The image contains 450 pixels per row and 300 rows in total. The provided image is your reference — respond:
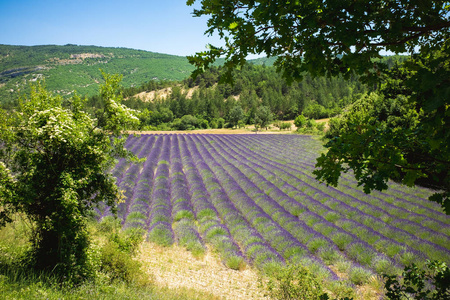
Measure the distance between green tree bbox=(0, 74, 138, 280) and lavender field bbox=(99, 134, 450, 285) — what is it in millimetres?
2960

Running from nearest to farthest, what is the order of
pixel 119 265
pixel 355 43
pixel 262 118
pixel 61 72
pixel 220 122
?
pixel 355 43 → pixel 119 265 → pixel 262 118 → pixel 220 122 → pixel 61 72

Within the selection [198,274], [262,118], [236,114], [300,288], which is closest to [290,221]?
[198,274]

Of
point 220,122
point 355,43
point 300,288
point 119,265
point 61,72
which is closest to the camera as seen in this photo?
point 355,43

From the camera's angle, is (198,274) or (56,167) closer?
(56,167)

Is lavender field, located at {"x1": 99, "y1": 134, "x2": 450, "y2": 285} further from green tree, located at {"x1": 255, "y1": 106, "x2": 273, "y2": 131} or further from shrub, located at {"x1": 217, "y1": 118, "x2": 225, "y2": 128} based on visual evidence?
shrub, located at {"x1": 217, "y1": 118, "x2": 225, "y2": 128}

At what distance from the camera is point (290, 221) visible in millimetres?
7973

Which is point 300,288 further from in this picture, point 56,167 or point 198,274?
point 56,167

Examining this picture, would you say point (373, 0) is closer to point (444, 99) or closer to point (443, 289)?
point (444, 99)

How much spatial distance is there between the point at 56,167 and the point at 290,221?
664 centimetres

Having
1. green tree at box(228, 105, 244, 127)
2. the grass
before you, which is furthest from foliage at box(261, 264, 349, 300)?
green tree at box(228, 105, 244, 127)

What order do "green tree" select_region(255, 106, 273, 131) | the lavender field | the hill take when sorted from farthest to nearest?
the hill
"green tree" select_region(255, 106, 273, 131)
the lavender field

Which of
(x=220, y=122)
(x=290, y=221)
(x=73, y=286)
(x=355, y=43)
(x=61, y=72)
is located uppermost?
Answer: (x=61, y=72)

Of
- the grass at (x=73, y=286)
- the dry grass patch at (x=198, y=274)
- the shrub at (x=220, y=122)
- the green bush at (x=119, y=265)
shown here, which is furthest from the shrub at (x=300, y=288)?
the shrub at (x=220, y=122)

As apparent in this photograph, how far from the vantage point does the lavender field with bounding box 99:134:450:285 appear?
5961mm
